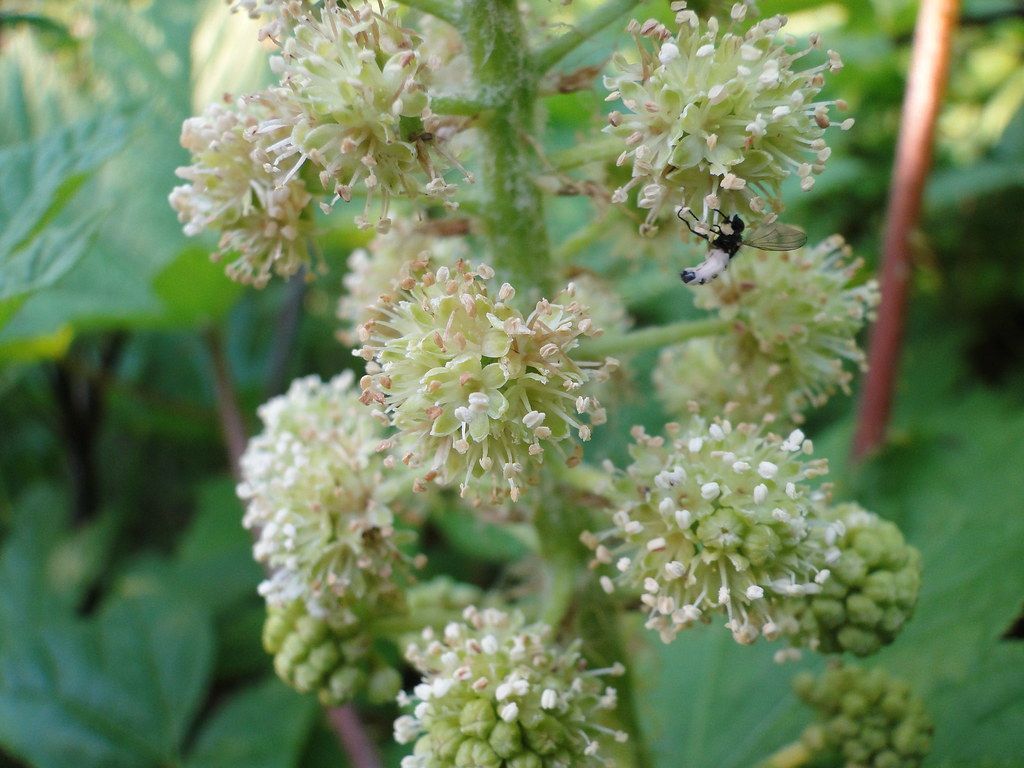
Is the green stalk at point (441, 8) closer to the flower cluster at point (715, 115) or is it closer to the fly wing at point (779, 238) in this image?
the flower cluster at point (715, 115)

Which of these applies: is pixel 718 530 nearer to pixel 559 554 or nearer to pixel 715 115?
pixel 559 554

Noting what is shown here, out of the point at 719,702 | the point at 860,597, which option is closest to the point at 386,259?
the point at 860,597

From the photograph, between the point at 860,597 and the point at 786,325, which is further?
the point at 786,325

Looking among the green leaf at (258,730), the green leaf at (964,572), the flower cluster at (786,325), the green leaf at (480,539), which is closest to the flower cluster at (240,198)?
the flower cluster at (786,325)

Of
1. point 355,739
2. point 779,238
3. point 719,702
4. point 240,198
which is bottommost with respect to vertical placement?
point 719,702

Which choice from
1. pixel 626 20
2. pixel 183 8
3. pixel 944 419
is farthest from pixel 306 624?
pixel 183 8
